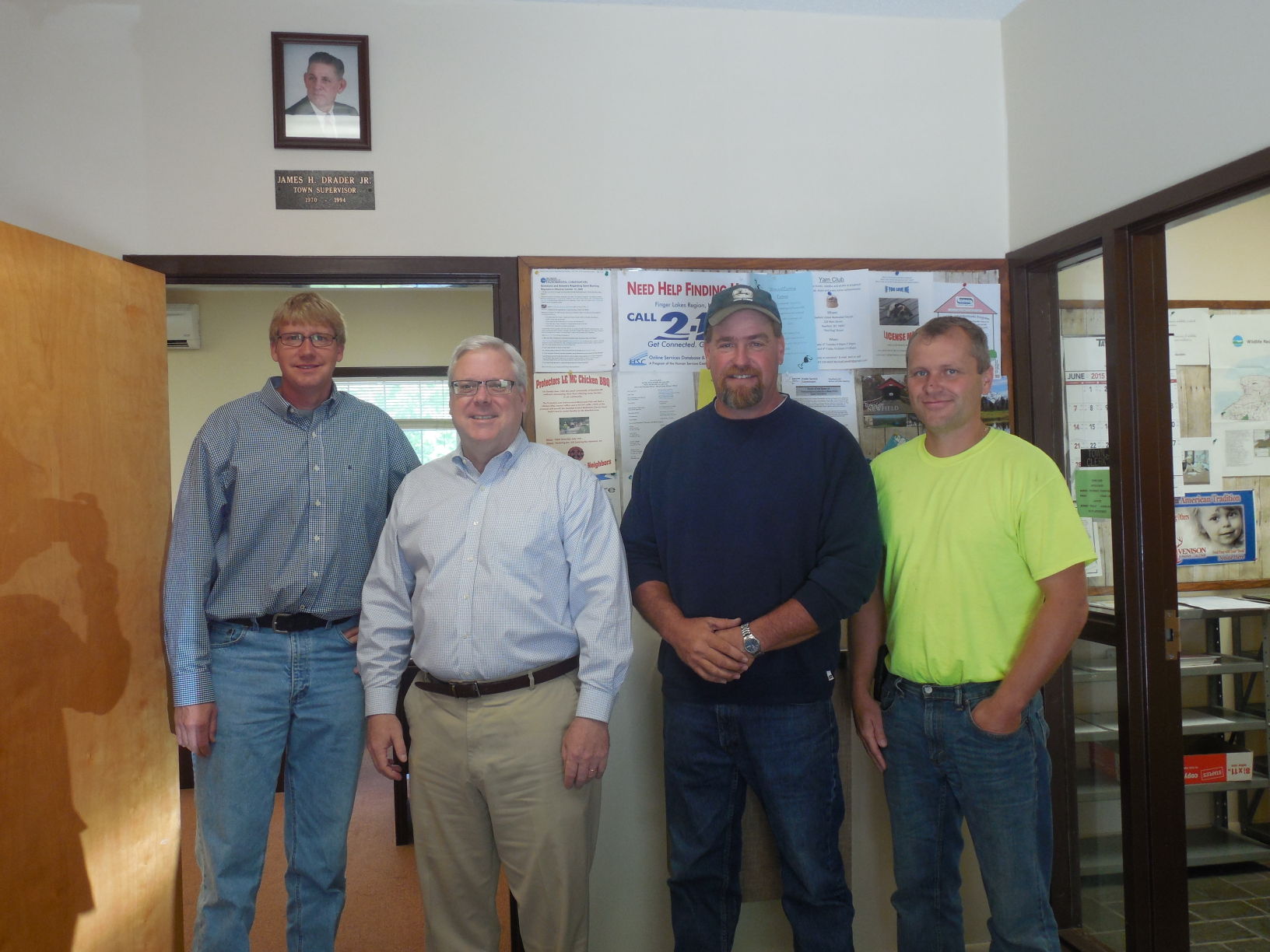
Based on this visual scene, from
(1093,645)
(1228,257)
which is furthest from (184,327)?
(1228,257)

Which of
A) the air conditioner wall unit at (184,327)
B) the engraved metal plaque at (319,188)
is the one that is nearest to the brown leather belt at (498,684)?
the engraved metal plaque at (319,188)

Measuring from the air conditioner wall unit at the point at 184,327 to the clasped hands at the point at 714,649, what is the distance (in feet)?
12.5

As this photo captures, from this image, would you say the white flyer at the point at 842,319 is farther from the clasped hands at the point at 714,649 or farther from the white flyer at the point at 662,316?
the clasped hands at the point at 714,649

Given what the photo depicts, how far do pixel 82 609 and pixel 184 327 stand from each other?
3039 millimetres

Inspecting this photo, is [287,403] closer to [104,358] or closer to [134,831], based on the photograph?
[104,358]

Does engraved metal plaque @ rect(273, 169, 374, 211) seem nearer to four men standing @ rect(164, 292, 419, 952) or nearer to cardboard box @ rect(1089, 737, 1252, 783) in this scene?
four men standing @ rect(164, 292, 419, 952)

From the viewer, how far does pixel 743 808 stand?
2016 mm

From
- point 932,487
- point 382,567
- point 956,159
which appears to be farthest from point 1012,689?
point 956,159

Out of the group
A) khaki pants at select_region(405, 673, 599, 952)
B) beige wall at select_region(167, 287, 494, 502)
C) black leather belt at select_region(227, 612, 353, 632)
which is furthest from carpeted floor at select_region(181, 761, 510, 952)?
beige wall at select_region(167, 287, 494, 502)

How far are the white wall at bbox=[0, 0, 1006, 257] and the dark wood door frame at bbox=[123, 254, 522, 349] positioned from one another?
4 cm

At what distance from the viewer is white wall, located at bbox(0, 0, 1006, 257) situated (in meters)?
2.28

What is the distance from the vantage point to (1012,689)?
173cm

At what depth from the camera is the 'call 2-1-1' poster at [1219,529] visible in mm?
3150

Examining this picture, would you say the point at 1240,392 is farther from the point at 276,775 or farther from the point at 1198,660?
the point at 276,775
